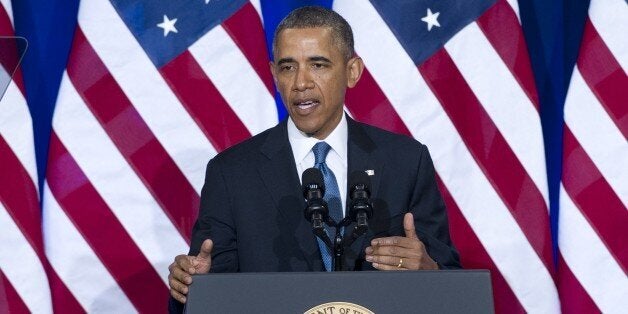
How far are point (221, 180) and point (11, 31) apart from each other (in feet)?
3.54

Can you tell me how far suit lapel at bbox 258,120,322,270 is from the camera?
7.00 feet

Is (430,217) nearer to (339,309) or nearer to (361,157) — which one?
(361,157)

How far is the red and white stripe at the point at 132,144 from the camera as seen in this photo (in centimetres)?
292

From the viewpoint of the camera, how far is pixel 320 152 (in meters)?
2.24

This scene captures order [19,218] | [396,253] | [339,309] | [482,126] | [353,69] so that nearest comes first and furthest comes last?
1. [339,309]
2. [396,253]
3. [353,69]
4. [19,218]
5. [482,126]

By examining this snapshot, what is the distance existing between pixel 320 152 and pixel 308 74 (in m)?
0.19

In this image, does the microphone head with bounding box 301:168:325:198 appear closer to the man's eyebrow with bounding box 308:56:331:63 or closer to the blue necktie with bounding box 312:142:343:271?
the blue necktie with bounding box 312:142:343:271

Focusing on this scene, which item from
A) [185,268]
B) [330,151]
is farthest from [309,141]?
[185,268]

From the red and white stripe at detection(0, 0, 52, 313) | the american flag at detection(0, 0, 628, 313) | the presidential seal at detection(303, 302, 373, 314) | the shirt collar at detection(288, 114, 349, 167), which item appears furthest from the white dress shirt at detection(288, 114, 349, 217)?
the red and white stripe at detection(0, 0, 52, 313)

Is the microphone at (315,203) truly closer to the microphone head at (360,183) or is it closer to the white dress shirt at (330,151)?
the microphone head at (360,183)

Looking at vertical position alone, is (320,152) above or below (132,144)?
below

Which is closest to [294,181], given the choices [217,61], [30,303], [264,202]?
[264,202]

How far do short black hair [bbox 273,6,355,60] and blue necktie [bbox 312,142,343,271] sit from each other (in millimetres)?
265

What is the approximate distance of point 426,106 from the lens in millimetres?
2984
